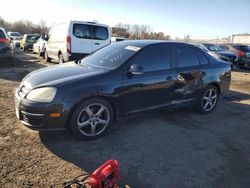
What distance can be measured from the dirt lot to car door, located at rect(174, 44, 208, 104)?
0.57m

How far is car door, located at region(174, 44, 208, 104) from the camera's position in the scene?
5254 millimetres

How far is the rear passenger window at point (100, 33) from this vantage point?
36.2 feet

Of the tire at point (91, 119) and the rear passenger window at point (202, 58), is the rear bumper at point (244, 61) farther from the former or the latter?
the tire at point (91, 119)

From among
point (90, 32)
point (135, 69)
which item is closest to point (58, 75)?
point (135, 69)

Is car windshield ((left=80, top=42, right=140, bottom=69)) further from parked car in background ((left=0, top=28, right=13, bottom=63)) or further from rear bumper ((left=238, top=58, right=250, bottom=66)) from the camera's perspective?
rear bumper ((left=238, top=58, right=250, bottom=66))

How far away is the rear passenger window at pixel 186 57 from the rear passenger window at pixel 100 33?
6168 millimetres

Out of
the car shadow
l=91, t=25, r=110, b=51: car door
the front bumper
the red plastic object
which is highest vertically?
l=91, t=25, r=110, b=51: car door

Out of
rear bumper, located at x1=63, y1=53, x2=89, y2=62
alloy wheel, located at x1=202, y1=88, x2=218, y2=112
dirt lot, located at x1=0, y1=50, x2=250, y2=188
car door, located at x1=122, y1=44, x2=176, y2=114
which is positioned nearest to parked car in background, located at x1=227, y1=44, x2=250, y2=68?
rear bumper, located at x1=63, y1=53, x2=89, y2=62

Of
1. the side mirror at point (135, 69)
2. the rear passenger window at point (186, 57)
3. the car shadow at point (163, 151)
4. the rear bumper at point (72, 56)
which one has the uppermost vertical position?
the rear passenger window at point (186, 57)

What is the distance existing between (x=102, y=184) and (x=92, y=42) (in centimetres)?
881

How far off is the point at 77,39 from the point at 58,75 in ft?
21.3

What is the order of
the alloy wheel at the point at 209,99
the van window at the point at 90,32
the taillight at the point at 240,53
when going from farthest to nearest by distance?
the taillight at the point at 240,53, the van window at the point at 90,32, the alloy wheel at the point at 209,99

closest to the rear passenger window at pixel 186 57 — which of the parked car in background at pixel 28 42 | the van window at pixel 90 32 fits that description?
the van window at pixel 90 32

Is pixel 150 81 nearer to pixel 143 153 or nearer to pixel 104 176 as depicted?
pixel 143 153
